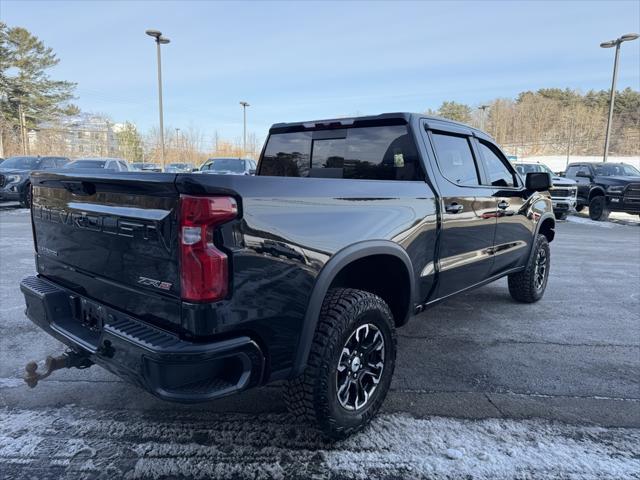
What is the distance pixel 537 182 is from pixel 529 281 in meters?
1.31

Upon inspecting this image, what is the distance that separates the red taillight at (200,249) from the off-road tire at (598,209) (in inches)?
616

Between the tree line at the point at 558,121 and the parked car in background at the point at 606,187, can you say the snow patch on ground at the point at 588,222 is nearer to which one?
the parked car in background at the point at 606,187

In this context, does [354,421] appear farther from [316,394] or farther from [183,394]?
[183,394]

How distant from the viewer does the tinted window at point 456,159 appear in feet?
11.6

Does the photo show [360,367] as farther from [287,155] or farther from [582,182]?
[582,182]

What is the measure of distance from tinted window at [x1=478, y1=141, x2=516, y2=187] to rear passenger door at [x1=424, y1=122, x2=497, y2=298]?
25 centimetres

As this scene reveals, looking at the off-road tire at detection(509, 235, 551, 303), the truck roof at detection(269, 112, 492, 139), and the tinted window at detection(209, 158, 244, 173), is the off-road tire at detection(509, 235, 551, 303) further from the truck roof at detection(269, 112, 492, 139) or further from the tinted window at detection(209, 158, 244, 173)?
the tinted window at detection(209, 158, 244, 173)

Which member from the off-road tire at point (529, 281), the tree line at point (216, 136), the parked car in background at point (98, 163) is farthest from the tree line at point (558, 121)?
the off-road tire at point (529, 281)

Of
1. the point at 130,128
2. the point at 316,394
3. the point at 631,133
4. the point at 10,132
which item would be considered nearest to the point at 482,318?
the point at 316,394

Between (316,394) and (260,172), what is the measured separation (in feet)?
7.95

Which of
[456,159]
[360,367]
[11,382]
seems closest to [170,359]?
[360,367]

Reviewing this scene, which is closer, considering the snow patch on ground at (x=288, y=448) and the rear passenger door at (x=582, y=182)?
the snow patch on ground at (x=288, y=448)

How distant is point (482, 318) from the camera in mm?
4879

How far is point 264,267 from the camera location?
205 cm
